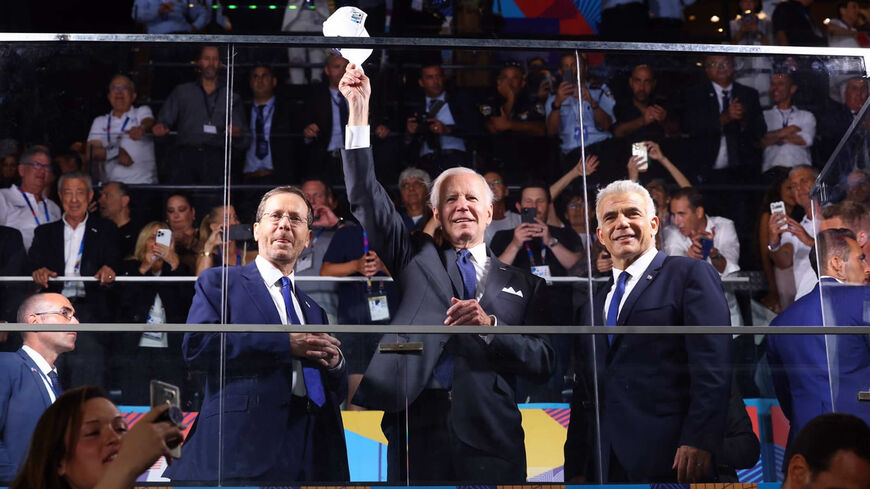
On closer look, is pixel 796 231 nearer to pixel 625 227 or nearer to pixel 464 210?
pixel 625 227

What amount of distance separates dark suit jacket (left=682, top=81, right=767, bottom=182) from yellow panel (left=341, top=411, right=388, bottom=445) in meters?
2.32

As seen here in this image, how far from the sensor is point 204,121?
15.4ft

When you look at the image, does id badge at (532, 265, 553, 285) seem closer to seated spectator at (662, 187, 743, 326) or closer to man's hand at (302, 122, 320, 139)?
seated spectator at (662, 187, 743, 326)

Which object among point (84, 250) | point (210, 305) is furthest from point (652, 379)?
point (84, 250)

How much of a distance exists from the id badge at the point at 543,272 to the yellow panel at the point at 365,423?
4.63 ft

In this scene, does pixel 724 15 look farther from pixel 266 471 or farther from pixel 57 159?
pixel 266 471

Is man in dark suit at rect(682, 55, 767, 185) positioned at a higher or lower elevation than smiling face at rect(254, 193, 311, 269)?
higher

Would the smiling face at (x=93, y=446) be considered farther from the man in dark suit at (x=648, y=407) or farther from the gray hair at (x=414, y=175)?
the gray hair at (x=414, y=175)

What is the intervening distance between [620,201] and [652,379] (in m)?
1.41

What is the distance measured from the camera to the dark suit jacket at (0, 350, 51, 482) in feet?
10.4

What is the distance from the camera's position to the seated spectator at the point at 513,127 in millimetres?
5012

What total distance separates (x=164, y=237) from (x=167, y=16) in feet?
9.30

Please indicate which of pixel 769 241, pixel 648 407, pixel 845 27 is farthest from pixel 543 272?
pixel 845 27

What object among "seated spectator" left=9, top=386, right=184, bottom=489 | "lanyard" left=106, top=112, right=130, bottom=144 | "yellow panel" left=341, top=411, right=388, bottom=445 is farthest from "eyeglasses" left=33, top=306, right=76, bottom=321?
"seated spectator" left=9, top=386, right=184, bottom=489
